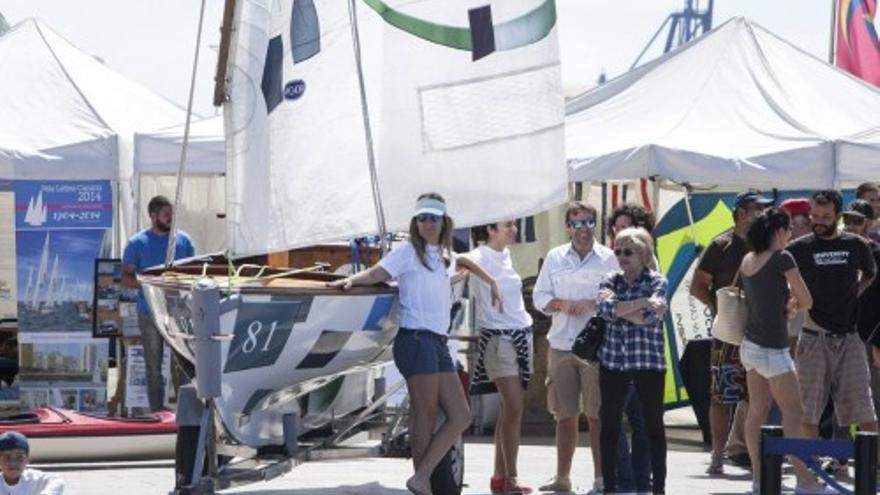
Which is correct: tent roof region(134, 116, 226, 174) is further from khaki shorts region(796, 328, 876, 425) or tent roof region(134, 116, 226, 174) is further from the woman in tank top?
the woman in tank top

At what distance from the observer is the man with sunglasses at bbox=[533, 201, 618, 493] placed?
12750 millimetres

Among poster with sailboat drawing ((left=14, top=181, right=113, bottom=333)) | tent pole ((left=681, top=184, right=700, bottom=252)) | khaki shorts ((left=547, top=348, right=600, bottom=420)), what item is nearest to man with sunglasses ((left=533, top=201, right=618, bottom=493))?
khaki shorts ((left=547, top=348, right=600, bottom=420))

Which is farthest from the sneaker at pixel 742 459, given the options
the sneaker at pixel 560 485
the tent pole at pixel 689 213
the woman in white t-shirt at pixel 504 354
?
the tent pole at pixel 689 213

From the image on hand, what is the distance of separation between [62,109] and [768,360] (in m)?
8.42

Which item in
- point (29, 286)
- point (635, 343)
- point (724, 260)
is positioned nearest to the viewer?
point (635, 343)

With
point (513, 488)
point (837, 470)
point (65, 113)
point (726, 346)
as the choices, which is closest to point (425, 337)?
point (513, 488)

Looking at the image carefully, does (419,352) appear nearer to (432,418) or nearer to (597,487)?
(432,418)

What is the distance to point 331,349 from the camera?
11883mm

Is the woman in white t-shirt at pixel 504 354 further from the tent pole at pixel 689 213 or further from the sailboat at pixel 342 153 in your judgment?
the tent pole at pixel 689 213

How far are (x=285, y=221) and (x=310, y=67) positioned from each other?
0.90 meters

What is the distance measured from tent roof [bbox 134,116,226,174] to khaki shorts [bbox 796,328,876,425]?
6.01 metres

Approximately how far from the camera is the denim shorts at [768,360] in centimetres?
1223

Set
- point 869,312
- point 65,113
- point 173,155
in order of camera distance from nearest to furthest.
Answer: point 869,312 → point 173,155 → point 65,113

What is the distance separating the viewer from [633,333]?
39.1 feet
